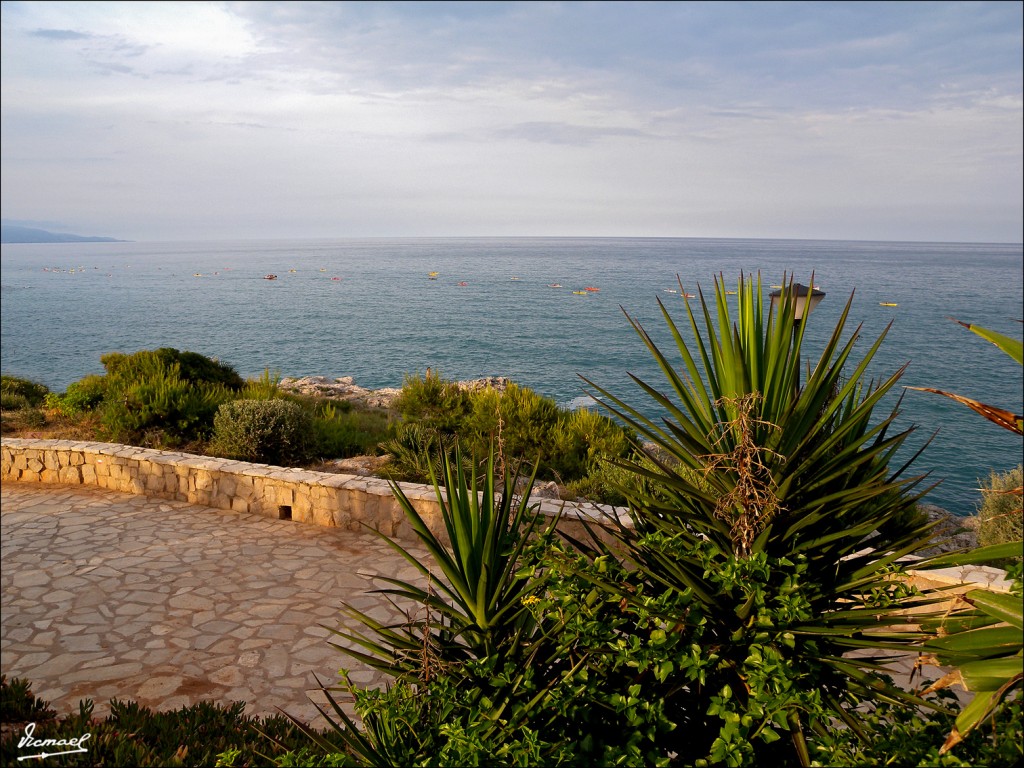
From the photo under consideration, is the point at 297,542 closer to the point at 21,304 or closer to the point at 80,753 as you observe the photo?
the point at 80,753

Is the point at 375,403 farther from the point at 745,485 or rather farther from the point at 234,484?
the point at 745,485

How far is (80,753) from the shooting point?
296 centimetres

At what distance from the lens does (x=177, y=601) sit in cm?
551

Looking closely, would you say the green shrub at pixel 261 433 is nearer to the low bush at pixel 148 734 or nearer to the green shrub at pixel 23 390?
the low bush at pixel 148 734

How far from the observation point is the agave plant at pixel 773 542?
1.99 m

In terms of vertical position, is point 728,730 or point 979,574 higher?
point 728,730

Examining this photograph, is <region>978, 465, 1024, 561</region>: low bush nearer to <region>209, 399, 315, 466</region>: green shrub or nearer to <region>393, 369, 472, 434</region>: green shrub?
<region>393, 369, 472, 434</region>: green shrub

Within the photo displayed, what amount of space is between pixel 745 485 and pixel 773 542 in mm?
311

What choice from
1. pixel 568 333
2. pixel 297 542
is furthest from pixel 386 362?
pixel 297 542

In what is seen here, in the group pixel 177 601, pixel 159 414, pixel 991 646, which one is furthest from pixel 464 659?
pixel 159 414

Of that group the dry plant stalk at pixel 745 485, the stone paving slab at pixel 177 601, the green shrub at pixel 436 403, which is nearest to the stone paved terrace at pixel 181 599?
the stone paving slab at pixel 177 601

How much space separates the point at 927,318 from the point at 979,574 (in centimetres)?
6362

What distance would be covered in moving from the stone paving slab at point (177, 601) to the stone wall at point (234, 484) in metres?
0.17

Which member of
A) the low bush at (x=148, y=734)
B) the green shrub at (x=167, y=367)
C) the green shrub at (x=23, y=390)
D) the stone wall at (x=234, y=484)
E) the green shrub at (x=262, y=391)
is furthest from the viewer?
the green shrub at (x=23, y=390)
